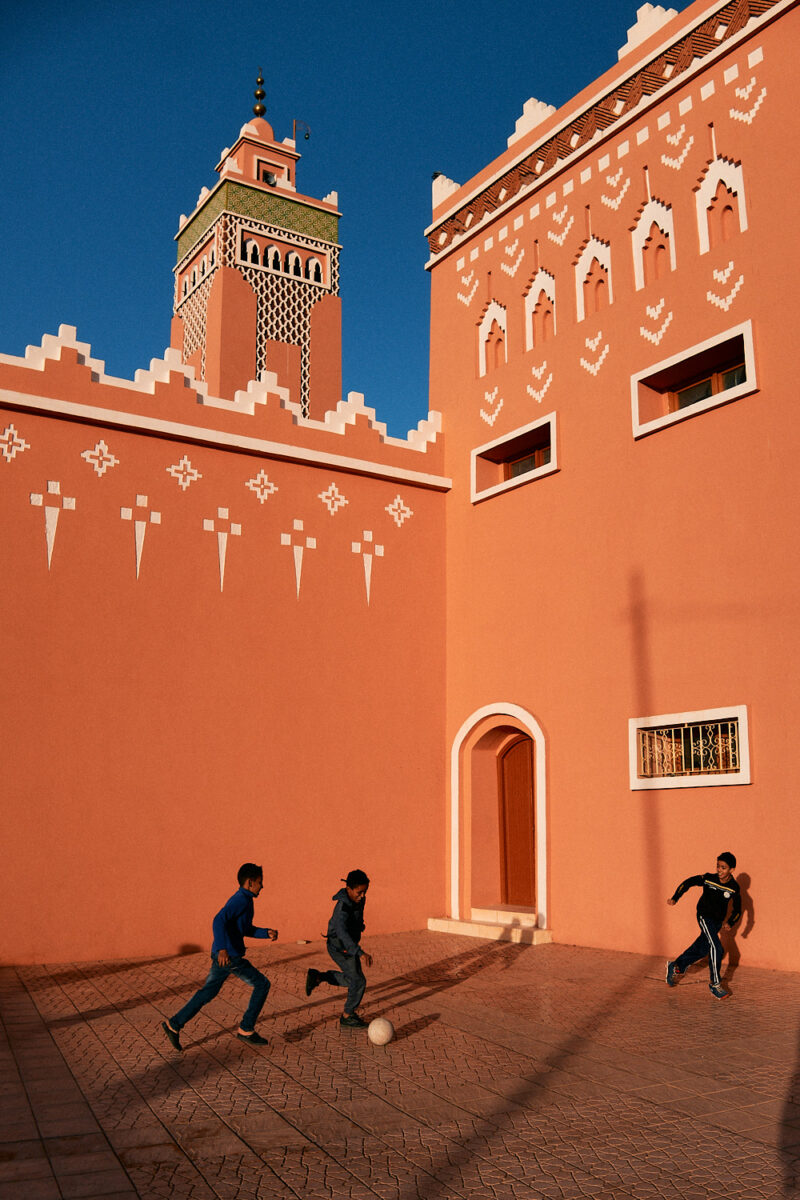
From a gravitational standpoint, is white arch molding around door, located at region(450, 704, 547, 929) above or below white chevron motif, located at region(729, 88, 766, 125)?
below

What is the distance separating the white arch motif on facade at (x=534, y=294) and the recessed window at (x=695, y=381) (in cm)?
223

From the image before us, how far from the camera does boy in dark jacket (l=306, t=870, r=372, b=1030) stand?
663 cm

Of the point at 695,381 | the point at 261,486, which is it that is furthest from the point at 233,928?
the point at 695,381

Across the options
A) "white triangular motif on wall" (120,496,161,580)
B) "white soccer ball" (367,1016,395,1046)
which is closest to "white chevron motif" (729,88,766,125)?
"white triangular motif on wall" (120,496,161,580)

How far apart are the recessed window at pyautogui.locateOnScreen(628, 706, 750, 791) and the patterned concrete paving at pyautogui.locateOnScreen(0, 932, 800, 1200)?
191 cm

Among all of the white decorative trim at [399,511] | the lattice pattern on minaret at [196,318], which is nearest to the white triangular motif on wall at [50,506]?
the white decorative trim at [399,511]

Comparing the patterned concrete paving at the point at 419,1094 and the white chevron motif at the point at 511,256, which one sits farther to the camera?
the white chevron motif at the point at 511,256

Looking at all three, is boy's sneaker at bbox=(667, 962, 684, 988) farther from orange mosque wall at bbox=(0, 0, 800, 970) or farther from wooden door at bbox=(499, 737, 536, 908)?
wooden door at bbox=(499, 737, 536, 908)

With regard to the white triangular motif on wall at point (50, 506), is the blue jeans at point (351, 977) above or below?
below

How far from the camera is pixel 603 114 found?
37.6ft

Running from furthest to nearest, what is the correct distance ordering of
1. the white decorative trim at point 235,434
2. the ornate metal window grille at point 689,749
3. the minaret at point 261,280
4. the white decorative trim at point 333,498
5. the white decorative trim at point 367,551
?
1. the minaret at point 261,280
2. the white decorative trim at point 367,551
3. the white decorative trim at point 333,498
4. the white decorative trim at point 235,434
5. the ornate metal window grille at point 689,749

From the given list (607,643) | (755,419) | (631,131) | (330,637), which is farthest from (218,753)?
(631,131)

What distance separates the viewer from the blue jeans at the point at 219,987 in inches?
233

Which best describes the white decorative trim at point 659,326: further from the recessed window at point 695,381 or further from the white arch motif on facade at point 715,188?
the white arch motif on facade at point 715,188
